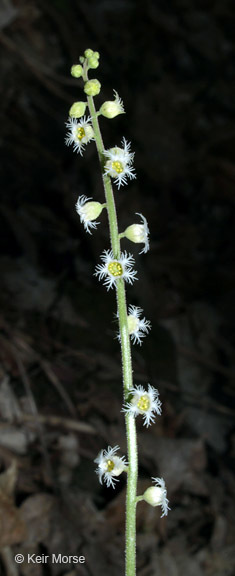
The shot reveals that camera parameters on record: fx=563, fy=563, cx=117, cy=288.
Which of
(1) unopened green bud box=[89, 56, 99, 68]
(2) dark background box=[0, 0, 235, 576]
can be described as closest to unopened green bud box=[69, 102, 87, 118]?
(1) unopened green bud box=[89, 56, 99, 68]

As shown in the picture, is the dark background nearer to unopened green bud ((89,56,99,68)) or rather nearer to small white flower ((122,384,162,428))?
small white flower ((122,384,162,428))

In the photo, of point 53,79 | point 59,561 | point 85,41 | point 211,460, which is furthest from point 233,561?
point 85,41

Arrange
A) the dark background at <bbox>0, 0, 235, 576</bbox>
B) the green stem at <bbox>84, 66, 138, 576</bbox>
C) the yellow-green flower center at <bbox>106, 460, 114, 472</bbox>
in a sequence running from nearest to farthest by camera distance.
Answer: the green stem at <bbox>84, 66, 138, 576</bbox>
the yellow-green flower center at <bbox>106, 460, 114, 472</bbox>
the dark background at <bbox>0, 0, 235, 576</bbox>

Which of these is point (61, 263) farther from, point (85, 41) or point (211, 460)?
point (85, 41)

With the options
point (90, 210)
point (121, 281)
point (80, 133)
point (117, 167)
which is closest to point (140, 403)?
point (121, 281)

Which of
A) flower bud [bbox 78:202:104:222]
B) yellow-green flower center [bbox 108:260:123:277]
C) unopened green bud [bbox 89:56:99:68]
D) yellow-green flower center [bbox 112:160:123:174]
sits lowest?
yellow-green flower center [bbox 108:260:123:277]

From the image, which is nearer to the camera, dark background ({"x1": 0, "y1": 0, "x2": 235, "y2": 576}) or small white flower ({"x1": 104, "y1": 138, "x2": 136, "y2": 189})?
small white flower ({"x1": 104, "y1": 138, "x2": 136, "y2": 189})
